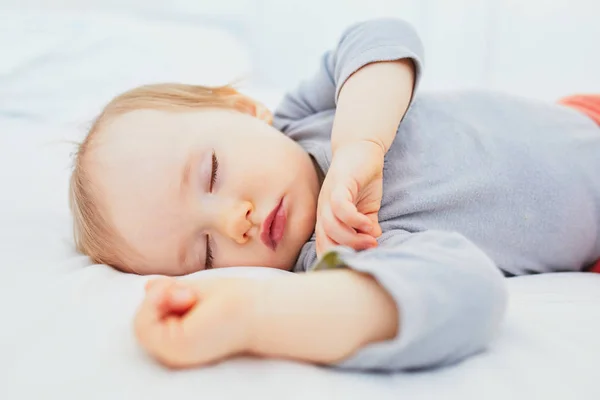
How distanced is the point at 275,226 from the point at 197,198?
0.11m

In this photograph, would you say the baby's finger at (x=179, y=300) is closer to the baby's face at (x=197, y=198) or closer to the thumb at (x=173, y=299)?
the thumb at (x=173, y=299)

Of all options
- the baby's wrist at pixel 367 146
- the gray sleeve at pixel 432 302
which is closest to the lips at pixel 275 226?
the baby's wrist at pixel 367 146

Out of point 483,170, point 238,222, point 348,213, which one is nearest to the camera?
point 348,213

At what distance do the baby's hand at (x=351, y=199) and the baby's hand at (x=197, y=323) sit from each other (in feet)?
0.52

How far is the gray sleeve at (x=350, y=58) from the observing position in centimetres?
97

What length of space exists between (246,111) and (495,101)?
1.37ft

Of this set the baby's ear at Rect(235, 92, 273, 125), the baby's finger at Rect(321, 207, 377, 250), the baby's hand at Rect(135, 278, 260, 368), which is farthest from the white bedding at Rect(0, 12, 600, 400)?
the baby's ear at Rect(235, 92, 273, 125)

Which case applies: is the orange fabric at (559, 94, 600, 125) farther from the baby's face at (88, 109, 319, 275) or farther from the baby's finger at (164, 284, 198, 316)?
the baby's finger at (164, 284, 198, 316)

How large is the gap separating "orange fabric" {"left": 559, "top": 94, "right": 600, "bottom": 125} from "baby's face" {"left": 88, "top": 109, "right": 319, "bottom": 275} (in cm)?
56

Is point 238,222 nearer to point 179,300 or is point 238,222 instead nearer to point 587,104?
point 179,300

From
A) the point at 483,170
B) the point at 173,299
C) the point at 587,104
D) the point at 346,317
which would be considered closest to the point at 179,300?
the point at 173,299

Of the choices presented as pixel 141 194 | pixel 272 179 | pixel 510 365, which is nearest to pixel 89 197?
pixel 141 194

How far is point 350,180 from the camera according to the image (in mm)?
743

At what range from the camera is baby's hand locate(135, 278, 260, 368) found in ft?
1.69
